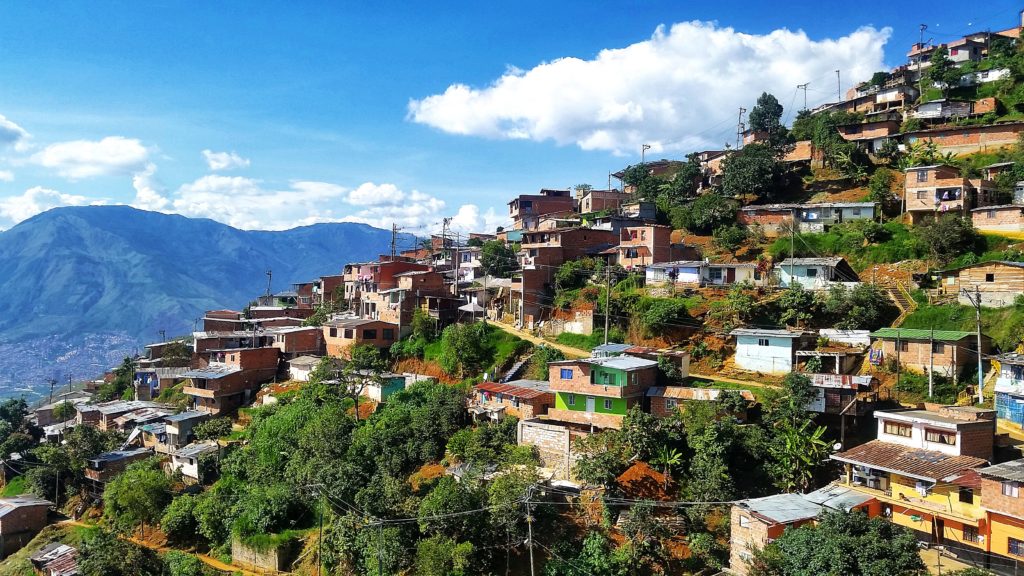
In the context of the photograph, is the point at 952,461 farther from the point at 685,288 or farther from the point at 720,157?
the point at 720,157

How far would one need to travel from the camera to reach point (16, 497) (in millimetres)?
36469

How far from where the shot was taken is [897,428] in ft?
69.9

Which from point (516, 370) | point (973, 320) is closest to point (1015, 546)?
point (973, 320)

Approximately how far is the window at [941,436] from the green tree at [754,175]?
29.4m

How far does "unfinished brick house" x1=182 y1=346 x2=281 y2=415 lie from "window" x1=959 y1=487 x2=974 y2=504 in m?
36.7

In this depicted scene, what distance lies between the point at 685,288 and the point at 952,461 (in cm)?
1863

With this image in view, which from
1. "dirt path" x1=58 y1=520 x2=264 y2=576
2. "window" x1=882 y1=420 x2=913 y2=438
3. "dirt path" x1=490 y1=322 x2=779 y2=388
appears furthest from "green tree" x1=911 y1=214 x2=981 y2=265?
"dirt path" x1=58 y1=520 x2=264 y2=576

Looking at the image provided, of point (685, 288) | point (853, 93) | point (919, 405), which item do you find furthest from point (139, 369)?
point (853, 93)

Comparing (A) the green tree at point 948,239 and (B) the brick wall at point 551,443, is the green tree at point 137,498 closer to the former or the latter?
(B) the brick wall at point 551,443

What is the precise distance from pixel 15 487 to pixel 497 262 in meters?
32.6

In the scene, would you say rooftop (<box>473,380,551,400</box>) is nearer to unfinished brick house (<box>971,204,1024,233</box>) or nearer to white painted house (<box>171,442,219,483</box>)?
white painted house (<box>171,442,219,483</box>)

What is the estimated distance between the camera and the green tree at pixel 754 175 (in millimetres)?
47062

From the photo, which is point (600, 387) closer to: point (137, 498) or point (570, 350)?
point (570, 350)

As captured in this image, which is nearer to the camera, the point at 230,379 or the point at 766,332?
the point at 766,332
